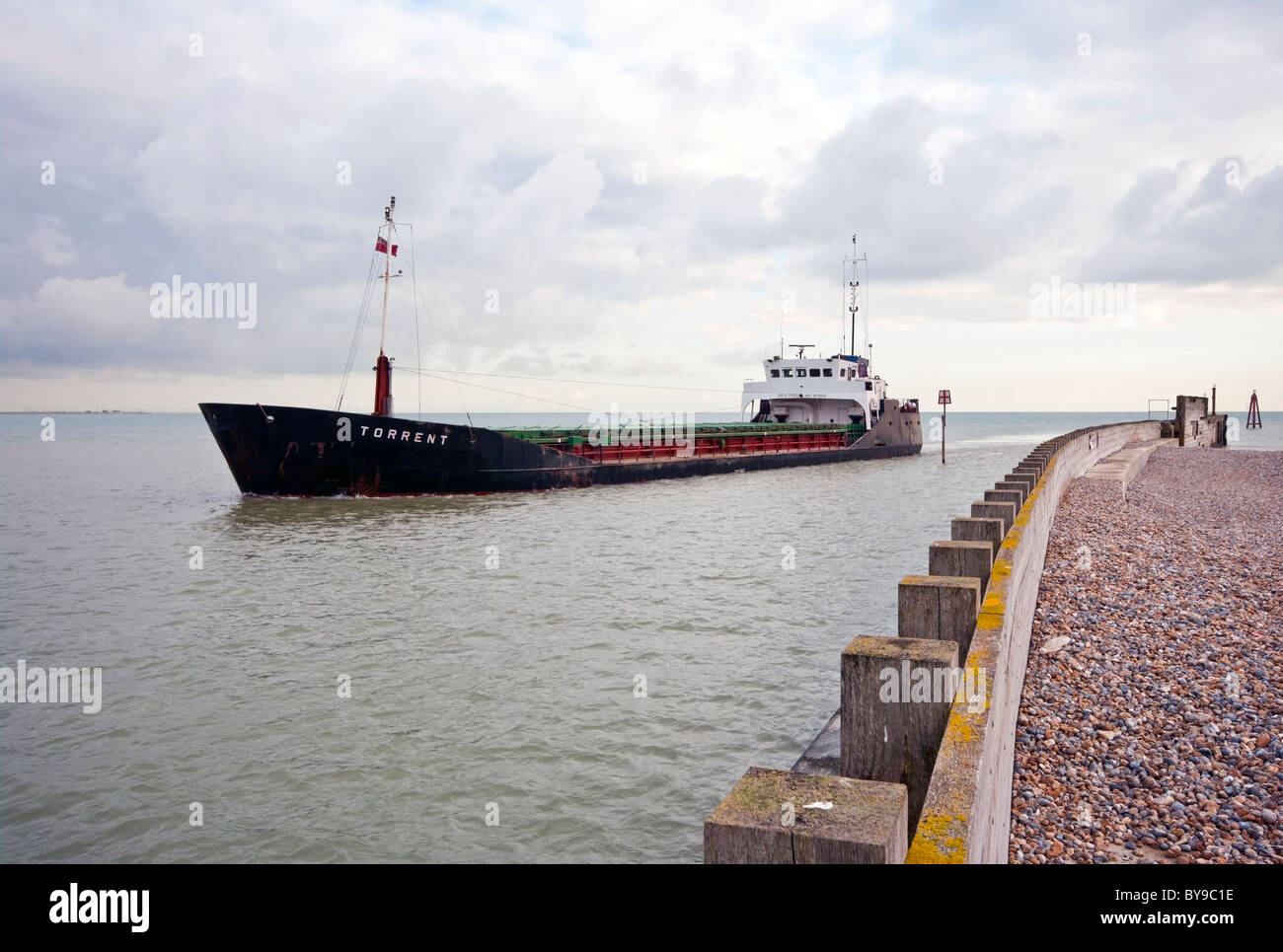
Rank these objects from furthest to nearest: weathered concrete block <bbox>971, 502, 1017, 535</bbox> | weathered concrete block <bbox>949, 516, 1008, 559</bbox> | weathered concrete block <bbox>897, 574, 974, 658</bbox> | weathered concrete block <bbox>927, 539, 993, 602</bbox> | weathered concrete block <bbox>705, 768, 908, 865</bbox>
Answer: weathered concrete block <bbox>971, 502, 1017, 535</bbox>, weathered concrete block <bbox>949, 516, 1008, 559</bbox>, weathered concrete block <bbox>927, 539, 993, 602</bbox>, weathered concrete block <bbox>897, 574, 974, 658</bbox>, weathered concrete block <bbox>705, 768, 908, 865</bbox>

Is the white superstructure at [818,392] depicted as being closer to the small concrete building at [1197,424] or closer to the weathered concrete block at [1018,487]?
the small concrete building at [1197,424]

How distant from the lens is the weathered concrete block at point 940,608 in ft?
14.2

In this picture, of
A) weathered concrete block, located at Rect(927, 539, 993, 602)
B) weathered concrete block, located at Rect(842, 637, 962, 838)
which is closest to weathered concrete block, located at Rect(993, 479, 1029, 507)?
weathered concrete block, located at Rect(927, 539, 993, 602)

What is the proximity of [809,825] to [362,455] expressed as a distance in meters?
23.3

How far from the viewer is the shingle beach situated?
173 inches

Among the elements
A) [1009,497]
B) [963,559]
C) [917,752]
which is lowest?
[917,752]

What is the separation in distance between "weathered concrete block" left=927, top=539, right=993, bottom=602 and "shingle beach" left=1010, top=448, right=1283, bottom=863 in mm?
1265

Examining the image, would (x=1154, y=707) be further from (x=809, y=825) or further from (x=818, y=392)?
(x=818, y=392)

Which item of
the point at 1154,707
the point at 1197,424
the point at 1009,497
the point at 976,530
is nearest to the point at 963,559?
the point at 976,530

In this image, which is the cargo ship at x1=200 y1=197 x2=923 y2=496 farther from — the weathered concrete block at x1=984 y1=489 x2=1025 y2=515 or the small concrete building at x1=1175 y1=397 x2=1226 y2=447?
the small concrete building at x1=1175 y1=397 x2=1226 y2=447

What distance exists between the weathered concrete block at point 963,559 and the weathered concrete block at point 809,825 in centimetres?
341

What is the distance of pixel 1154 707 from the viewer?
602cm
